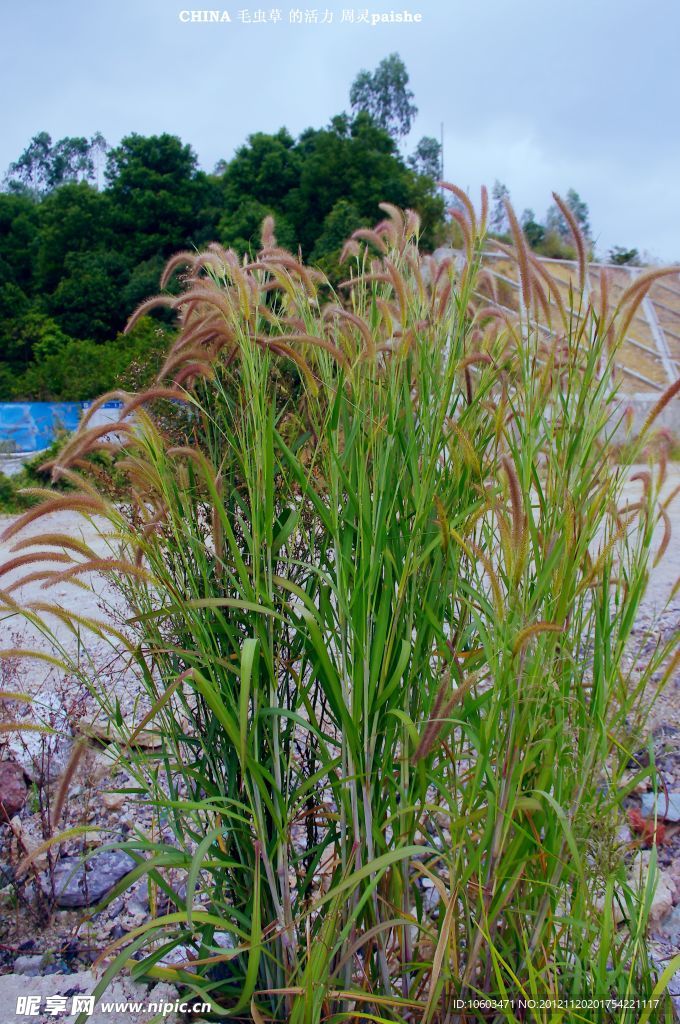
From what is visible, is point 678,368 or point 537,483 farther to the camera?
point 678,368

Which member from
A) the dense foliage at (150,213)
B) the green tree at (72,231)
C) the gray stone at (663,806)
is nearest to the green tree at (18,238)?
the dense foliage at (150,213)

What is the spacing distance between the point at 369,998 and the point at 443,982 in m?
0.14

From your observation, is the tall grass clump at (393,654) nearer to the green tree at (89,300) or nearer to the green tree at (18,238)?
the green tree at (89,300)

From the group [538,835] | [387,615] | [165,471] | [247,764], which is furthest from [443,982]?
[165,471]

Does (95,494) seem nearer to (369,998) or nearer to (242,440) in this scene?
(242,440)

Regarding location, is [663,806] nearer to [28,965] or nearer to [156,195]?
[28,965]

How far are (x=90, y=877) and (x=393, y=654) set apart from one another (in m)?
1.71

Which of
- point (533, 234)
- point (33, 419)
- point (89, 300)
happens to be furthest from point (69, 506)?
point (89, 300)

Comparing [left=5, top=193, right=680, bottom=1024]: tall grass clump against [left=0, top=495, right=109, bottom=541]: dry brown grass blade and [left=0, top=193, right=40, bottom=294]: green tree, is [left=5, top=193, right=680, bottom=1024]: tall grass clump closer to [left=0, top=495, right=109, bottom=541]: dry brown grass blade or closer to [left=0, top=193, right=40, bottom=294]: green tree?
[left=0, top=495, right=109, bottom=541]: dry brown grass blade

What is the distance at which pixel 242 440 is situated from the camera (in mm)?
1611

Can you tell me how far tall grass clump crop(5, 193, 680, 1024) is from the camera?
1457 mm

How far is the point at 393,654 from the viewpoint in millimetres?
1605

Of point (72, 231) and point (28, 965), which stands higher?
point (72, 231)

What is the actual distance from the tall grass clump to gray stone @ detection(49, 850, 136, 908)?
1.02m
